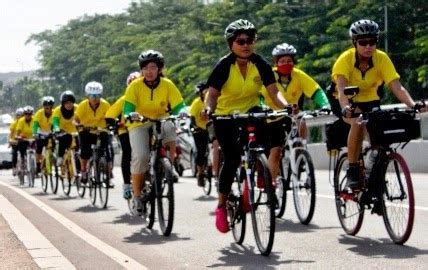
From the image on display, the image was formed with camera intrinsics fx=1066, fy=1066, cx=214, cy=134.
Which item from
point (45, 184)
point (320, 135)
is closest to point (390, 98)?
point (320, 135)

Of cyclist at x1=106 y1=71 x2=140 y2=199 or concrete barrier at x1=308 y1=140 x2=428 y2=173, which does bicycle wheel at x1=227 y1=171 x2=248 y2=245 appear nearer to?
cyclist at x1=106 y1=71 x2=140 y2=199

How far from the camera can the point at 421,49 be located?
3047 cm

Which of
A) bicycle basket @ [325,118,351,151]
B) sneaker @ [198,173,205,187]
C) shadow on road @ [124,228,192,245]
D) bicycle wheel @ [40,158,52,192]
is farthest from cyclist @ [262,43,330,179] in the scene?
bicycle wheel @ [40,158,52,192]

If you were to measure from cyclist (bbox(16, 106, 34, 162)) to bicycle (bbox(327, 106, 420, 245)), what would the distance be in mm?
16192

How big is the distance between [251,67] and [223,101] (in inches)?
14.7

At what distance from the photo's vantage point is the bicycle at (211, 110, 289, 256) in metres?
7.93

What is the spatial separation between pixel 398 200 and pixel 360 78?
115 cm

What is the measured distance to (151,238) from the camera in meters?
10.1

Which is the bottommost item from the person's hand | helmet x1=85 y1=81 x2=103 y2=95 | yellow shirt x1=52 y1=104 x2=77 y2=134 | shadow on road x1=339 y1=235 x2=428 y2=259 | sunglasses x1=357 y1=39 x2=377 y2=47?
shadow on road x1=339 y1=235 x2=428 y2=259

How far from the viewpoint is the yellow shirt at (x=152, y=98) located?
36.2 ft

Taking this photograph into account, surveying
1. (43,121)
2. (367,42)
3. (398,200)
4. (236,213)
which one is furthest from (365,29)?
(43,121)

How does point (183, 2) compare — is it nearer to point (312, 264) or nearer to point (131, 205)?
point (131, 205)

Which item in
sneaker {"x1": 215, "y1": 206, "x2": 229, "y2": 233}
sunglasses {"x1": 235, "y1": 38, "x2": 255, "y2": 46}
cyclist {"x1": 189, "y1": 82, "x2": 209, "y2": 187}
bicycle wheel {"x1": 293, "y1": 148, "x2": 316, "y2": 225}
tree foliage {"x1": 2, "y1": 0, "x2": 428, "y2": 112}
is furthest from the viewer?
tree foliage {"x1": 2, "y1": 0, "x2": 428, "y2": 112}

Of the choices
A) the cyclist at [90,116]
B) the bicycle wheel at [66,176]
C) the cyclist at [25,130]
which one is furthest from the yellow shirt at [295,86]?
the cyclist at [25,130]
